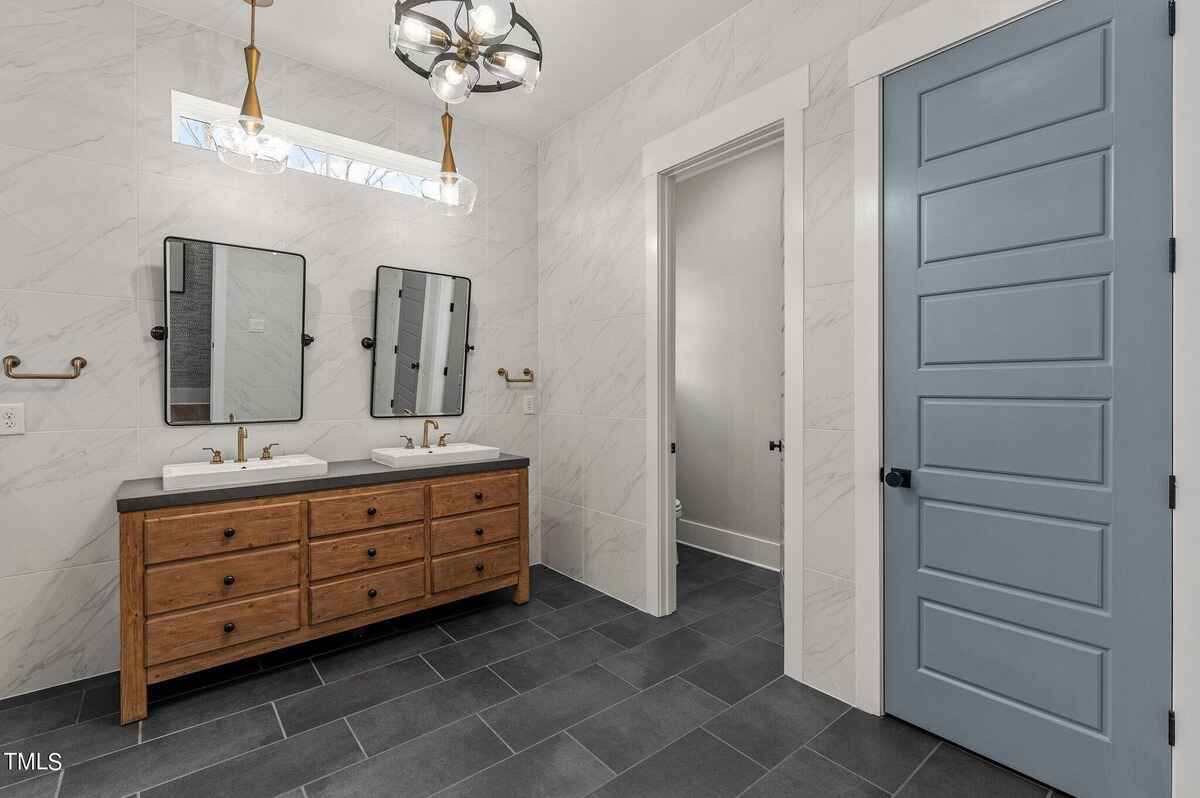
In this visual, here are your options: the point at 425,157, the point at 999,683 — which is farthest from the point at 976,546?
the point at 425,157

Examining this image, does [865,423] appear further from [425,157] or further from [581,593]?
[425,157]

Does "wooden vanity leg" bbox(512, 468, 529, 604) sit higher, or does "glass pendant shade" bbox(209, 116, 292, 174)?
"glass pendant shade" bbox(209, 116, 292, 174)

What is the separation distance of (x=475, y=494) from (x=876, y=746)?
6.68 feet

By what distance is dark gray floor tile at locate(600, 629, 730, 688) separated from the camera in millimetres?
2391

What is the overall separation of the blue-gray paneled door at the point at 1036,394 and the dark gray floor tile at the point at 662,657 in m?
0.80

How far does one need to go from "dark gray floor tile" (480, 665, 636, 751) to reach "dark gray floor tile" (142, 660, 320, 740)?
0.85m

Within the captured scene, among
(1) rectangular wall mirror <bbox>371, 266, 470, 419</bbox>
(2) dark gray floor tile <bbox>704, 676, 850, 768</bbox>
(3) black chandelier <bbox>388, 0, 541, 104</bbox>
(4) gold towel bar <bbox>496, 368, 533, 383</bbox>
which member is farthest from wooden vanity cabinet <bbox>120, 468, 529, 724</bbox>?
(3) black chandelier <bbox>388, 0, 541, 104</bbox>

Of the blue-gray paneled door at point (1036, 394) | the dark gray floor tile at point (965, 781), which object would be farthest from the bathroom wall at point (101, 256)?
the dark gray floor tile at point (965, 781)

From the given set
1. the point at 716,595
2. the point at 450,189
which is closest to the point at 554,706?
the point at 716,595

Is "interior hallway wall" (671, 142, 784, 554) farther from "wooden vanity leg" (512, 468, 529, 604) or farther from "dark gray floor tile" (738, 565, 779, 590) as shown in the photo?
"wooden vanity leg" (512, 468, 529, 604)

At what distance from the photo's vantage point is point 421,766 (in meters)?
1.81

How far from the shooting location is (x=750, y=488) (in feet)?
12.9

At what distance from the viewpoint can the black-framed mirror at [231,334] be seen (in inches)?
99.2

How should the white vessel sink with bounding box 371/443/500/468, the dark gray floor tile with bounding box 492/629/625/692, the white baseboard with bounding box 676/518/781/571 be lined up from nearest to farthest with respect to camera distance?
the dark gray floor tile with bounding box 492/629/625/692 → the white vessel sink with bounding box 371/443/500/468 → the white baseboard with bounding box 676/518/781/571
